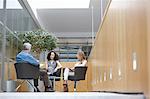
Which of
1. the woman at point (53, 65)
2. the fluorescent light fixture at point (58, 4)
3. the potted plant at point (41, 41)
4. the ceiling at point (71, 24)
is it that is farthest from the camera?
the ceiling at point (71, 24)

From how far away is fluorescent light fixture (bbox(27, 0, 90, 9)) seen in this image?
1058cm

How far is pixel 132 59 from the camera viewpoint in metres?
1.60

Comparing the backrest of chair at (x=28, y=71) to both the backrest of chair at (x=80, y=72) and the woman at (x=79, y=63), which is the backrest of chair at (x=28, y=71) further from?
the woman at (x=79, y=63)

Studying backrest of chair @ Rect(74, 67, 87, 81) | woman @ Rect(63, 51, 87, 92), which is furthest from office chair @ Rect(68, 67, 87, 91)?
woman @ Rect(63, 51, 87, 92)

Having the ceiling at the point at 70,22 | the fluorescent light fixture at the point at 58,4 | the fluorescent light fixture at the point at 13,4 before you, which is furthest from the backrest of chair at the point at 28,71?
the fluorescent light fixture at the point at 58,4

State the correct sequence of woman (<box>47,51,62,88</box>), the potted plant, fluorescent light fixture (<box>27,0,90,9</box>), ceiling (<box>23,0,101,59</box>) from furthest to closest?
1. ceiling (<box>23,0,101,59</box>)
2. fluorescent light fixture (<box>27,0,90,9</box>)
3. the potted plant
4. woman (<box>47,51,62,88</box>)

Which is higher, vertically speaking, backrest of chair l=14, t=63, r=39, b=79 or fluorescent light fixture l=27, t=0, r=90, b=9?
fluorescent light fixture l=27, t=0, r=90, b=9

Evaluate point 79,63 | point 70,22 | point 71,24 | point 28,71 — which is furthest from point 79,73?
point 71,24

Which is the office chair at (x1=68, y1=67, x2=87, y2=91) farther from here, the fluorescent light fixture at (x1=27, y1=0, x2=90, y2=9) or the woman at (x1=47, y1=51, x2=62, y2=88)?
the fluorescent light fixture at (x1=27, y1=0, x2=90, y2=9)

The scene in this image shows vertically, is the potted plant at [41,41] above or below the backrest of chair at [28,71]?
above

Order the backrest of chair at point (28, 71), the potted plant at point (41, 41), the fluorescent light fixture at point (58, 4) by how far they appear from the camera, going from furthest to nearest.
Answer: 1. the fluorescent light fixture at point (58, 4)
2. the potted plant at point (41, 41)
3. the backrest of chair at point (28, 71)

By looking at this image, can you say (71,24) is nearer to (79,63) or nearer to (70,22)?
(70,22)

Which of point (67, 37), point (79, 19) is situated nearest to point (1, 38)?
point (79, 19)

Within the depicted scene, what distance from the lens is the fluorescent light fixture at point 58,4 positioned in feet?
34.7
